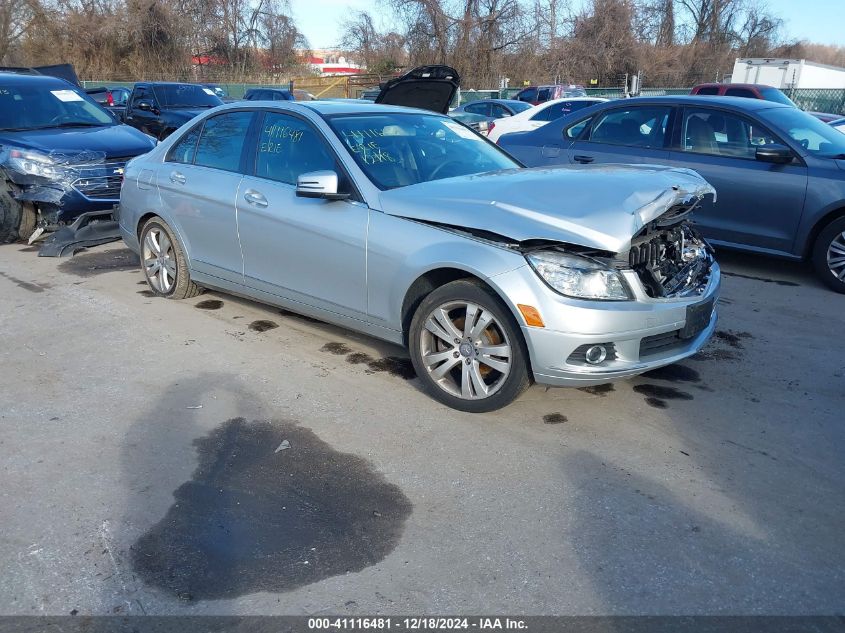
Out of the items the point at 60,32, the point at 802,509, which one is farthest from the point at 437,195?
the point at 60,32

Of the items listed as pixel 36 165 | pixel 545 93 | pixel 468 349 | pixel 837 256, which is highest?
pixel 545 93

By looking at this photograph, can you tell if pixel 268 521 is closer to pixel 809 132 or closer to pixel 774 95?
pixel 809 132

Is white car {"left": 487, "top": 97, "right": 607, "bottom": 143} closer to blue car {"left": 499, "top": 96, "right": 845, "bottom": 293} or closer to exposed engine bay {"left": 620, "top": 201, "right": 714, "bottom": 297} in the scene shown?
blue car {"left": 499, "top": 96, "right": 845, "bottom": 293}

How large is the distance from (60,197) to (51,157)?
1.46ft

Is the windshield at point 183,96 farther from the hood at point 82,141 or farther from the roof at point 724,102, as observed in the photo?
the roof at point 724,102

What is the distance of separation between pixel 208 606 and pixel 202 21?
5021 centimetres

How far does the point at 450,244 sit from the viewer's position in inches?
159

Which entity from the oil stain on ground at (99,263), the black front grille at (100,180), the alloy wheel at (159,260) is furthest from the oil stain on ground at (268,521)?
the black front grille at (100,180)

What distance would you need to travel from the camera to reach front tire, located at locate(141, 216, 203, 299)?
6000 millimetres

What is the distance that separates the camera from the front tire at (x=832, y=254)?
6438 millimetres

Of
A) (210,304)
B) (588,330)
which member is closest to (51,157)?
(210,304)

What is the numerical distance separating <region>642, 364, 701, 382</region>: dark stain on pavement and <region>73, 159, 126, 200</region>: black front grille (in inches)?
237

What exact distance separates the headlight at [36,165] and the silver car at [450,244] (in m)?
2.97

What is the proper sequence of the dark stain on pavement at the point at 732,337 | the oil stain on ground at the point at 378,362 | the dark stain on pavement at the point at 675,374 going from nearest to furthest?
the dark stain on pavement at the point at 675,374 → the oil stain on ground at the point at 378,362 → the dark stain on pavement at the point at 732,337
